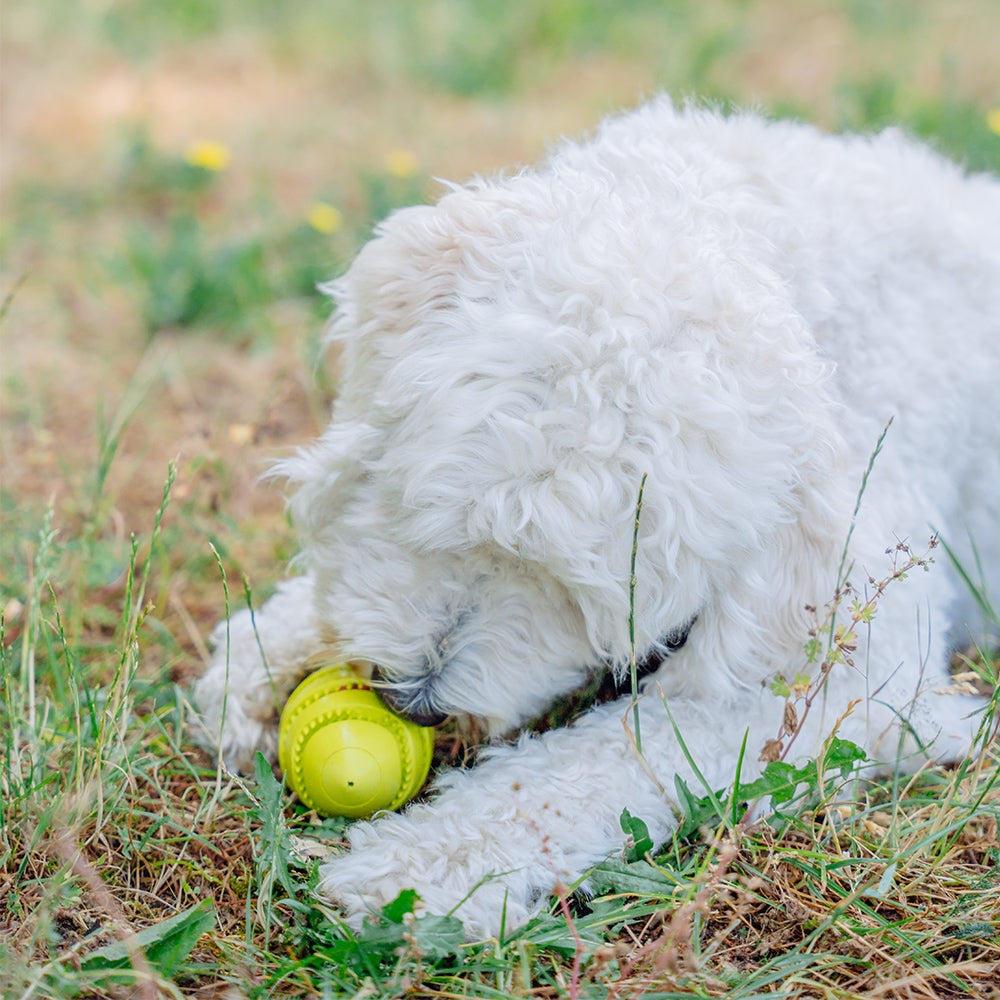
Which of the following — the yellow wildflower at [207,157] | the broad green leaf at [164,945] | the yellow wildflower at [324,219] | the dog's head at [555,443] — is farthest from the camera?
the yellow wildflower at [207,157]

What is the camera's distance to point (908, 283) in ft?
8.91

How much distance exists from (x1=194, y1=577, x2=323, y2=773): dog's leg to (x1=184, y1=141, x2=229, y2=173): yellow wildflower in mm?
3358

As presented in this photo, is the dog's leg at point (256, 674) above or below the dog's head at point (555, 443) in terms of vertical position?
below

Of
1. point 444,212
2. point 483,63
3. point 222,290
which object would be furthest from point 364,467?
point 483,63

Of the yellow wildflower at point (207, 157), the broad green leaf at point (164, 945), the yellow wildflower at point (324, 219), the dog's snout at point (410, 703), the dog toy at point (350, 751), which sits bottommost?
the broad green leaf at point (164, 945)

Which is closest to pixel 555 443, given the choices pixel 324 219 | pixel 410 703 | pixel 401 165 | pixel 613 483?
pixel 613 483

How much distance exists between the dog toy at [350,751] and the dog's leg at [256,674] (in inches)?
7.5

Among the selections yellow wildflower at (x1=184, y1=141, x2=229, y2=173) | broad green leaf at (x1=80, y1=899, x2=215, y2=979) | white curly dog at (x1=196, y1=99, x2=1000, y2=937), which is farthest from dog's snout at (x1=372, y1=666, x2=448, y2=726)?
yellow wildflower at (x1=184, y1=141, x2=229, y2=173)

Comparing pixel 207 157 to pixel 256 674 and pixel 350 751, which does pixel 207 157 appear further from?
pixel 350 751

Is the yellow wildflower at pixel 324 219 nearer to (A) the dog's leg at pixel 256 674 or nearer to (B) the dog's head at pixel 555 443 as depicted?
(A) the dog's leg at pixel 256 674

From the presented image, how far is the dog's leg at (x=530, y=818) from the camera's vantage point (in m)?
2.13

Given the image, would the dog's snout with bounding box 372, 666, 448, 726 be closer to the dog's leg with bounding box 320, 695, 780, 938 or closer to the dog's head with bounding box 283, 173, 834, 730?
the dog's head with bounding box 283, 173, 834, 730

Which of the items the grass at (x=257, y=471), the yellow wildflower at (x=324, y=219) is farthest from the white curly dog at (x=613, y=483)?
the yellow wildflower at (x=324, y=219)

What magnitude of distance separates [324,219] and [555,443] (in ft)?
10.9
